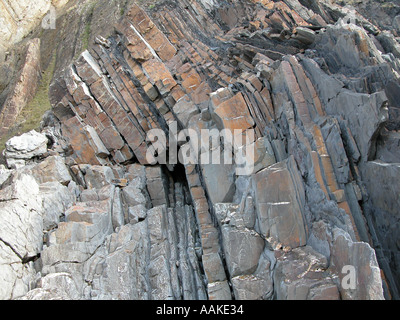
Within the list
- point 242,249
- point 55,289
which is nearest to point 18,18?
point 55,289

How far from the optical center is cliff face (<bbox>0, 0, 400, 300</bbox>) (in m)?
11.3

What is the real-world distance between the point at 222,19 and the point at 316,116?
53.3ft

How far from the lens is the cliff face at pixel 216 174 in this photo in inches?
446

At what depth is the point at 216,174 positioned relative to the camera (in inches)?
599

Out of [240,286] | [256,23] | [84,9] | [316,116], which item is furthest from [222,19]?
[240,286]

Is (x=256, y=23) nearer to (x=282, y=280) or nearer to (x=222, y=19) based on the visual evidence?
(x=222, y=19)

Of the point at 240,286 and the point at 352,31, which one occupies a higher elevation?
the point at 352,31

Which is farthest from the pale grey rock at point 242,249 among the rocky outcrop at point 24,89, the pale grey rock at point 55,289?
the rocky outcrop at point 24,89

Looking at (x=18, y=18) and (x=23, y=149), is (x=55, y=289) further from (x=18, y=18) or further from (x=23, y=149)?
(x=18, y=18)

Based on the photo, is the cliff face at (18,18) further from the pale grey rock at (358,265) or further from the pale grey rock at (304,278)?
the pale grey rock at (358,265)

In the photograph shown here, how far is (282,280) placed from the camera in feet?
34.7

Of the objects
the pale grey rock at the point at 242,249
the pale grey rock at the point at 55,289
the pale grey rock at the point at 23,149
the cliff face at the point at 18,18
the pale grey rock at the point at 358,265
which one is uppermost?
the cliff face at the point at 18,18

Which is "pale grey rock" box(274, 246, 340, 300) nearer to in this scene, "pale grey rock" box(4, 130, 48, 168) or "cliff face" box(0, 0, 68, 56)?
"pale grey rock" box(4, 130, 48, 168)

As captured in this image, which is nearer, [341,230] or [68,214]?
[341,230]
